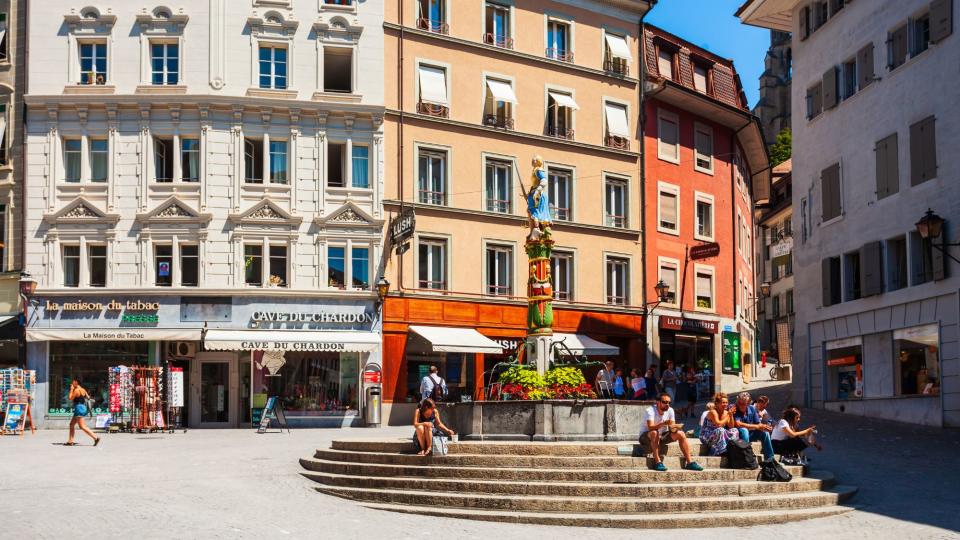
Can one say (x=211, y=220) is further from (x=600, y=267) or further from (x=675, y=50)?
(x=675, y=50)

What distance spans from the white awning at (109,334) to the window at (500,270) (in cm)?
1033

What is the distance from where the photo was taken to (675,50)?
4844 cm

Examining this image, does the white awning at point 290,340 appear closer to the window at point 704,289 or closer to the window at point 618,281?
the window at point 618,281

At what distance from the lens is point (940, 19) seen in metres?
31.0

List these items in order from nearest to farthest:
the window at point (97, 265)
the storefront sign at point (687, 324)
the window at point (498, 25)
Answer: the window at point (97, 265), the window at point (498, 25), the storefront sign at point (687, 324)

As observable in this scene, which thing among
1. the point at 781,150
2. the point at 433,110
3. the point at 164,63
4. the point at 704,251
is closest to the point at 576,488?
the point at 433,110

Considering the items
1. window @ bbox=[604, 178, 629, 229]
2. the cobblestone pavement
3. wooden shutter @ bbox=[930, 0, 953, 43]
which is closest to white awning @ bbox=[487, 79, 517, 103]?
window @ bbox=[604, 178, 629, 229]

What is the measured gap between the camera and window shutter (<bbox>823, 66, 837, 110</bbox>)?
123 ft

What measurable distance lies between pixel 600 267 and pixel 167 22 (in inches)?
683

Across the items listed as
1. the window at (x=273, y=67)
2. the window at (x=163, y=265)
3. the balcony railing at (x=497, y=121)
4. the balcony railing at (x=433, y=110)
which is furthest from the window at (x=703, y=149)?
the window at (x=163, y=265)

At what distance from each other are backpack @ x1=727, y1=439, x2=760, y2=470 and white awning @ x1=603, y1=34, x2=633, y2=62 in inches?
1072

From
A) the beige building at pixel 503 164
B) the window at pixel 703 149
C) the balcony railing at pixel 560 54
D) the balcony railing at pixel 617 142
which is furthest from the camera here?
the window at pixel 703 149

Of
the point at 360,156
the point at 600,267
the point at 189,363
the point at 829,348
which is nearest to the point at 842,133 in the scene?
the point at 829,348

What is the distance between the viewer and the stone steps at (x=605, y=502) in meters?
18.0
